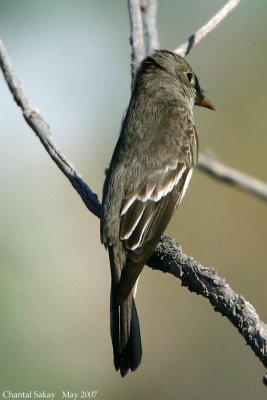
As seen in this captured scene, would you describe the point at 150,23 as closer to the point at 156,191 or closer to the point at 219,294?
the point at 156,191

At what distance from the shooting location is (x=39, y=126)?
214 inches

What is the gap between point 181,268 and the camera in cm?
466

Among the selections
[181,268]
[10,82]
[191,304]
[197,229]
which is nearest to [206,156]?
[181,268]

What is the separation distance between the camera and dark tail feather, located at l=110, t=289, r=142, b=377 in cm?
495

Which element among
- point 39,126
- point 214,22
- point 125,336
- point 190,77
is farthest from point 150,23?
point 125,336

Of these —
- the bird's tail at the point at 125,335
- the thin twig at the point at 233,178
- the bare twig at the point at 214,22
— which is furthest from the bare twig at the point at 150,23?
the thin twig at the point at 233,178

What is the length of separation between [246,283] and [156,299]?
92 centimetres

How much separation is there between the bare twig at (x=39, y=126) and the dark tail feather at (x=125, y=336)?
2.43 feet

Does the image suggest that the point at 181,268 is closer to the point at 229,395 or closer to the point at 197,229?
the point at 229,395

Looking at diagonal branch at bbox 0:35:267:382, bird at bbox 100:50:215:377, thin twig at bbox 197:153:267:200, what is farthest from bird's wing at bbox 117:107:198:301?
thin twig at bbox 197:153:267:200

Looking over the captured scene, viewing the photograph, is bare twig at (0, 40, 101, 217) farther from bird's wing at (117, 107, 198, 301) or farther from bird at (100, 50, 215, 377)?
bird's wing at (117, 107, 198, 301)

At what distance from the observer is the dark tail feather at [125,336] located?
4953mm

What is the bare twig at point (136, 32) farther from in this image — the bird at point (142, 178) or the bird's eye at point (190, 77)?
the bird's eye at point (190, 77)

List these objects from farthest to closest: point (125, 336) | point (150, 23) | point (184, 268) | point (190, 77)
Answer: point (190, 77)
point (150, 23)
point (125, 336)
point (184, 268)
